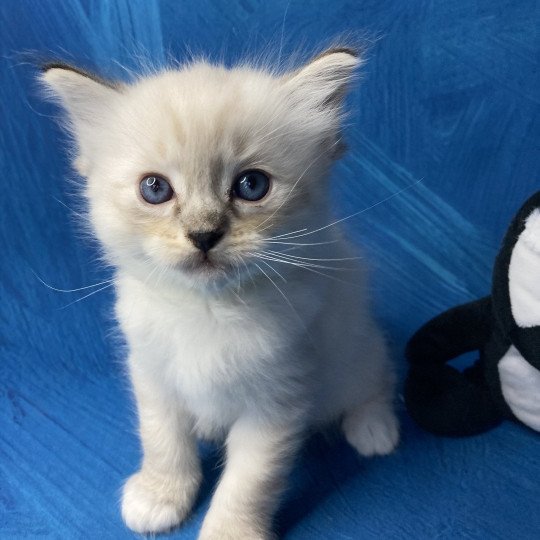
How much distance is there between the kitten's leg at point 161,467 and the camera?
3.85ft

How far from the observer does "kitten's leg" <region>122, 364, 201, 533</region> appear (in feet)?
3.85

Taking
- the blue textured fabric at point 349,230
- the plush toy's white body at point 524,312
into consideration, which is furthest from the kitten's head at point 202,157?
the plush toy's white body at point 524,312

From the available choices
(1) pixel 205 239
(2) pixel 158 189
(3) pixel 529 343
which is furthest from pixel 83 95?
(3) pixel 529 343

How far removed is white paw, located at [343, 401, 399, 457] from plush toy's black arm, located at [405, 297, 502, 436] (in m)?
0.08

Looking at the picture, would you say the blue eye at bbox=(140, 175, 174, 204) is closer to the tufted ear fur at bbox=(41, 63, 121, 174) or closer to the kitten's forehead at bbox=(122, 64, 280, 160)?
the kitten's forehead at bbox=(122, 64, 280, 160)

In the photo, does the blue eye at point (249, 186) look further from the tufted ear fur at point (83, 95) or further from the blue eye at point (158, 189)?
the tufted ear fur at point (83, 95)

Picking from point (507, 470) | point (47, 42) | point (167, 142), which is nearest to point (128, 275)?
point (167, 142)

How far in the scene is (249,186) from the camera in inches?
36.2

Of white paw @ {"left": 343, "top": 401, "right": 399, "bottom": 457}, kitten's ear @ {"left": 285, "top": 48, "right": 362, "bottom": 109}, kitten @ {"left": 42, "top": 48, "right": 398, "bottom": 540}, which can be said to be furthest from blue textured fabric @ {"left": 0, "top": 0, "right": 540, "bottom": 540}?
kitten's ear @ {"left": 285, "top": 48, "right": 362, "bottom": 109}

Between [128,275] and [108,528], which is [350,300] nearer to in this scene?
[128,275]

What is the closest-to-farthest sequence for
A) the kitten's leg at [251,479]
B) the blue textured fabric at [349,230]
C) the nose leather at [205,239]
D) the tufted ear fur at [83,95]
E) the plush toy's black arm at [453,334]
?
1. the nose leather at [205,239]
2. the tufted ear fur at [83,95]
3. the kitten's leg at [251,479]
4. the blue textured fabric at [349,230]
5. the plush toy's black arm at [453,334]

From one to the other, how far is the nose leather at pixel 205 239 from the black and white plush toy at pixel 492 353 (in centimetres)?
58

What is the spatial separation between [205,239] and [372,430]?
2.10 ft

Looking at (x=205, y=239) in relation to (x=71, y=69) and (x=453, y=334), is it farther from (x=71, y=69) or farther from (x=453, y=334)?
(x=453, y=334)
